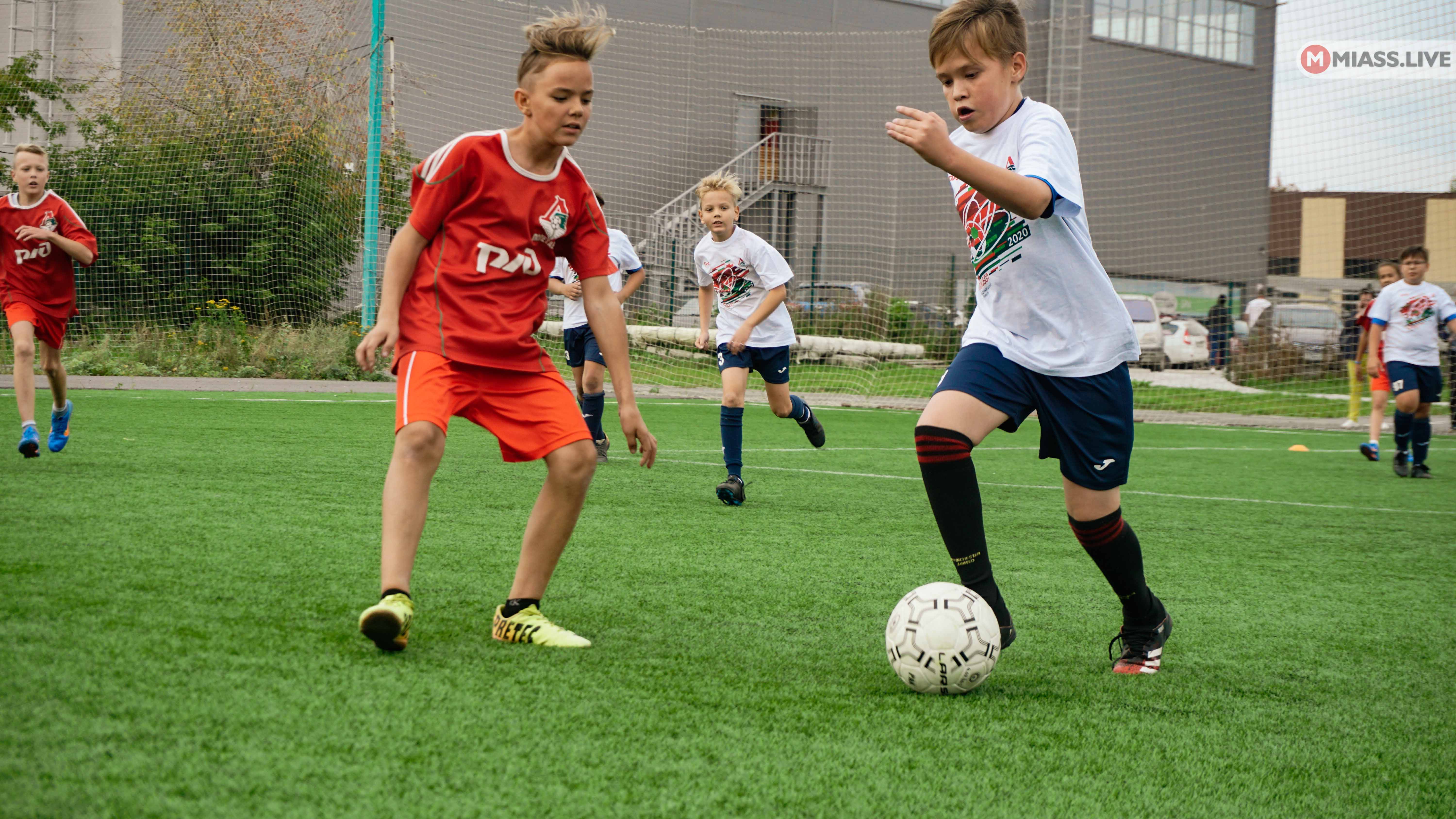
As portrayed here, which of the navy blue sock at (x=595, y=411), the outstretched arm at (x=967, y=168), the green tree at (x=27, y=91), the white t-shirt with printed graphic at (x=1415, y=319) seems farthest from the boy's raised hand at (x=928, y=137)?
the green tree at (x=27, y=91)

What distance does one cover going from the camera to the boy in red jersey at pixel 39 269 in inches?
264

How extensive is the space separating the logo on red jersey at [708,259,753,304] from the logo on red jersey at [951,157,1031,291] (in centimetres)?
393

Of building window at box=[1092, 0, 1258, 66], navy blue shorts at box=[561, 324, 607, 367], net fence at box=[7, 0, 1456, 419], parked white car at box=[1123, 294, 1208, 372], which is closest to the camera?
navy blue shorts at box=[561, 324, 607, 367]

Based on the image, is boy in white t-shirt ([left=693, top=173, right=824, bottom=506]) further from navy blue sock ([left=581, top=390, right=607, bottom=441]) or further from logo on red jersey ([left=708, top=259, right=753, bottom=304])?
navy blue sock ([left=581, top=390, right=607, bottom=441])

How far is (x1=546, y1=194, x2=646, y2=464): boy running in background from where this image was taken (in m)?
7.98

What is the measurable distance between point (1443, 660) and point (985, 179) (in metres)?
2.08

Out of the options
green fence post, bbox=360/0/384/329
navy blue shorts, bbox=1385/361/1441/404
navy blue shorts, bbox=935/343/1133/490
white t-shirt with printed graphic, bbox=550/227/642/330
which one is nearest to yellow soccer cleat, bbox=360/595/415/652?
navy blue shorts, bbox=935/343/1133/490

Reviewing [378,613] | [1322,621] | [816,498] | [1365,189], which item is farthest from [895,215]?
[378,613]

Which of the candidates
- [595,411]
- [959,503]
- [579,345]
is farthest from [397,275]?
[579,345]

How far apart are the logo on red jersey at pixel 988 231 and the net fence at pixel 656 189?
1229 centimetres

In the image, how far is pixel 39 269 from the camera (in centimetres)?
690

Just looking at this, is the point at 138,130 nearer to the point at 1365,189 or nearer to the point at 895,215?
the point at 895,215

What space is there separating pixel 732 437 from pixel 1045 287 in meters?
3.54

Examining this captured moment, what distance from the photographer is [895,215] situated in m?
23.6
